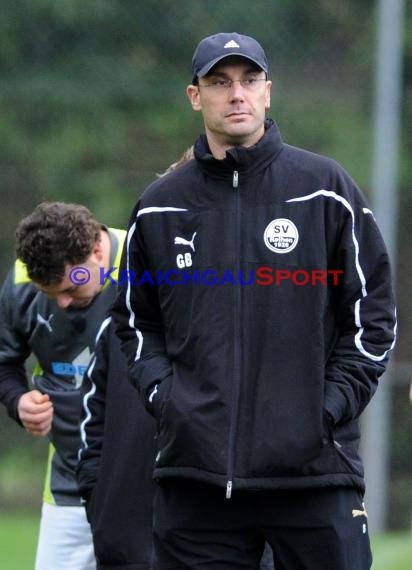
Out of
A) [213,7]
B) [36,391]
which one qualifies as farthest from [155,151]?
[36,391]

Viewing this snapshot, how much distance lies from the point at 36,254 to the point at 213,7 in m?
10.9

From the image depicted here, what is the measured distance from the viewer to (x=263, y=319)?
409 cm

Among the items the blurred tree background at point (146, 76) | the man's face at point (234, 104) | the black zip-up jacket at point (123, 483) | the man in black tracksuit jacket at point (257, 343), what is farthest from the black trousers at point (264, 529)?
the blurred tree background at point (146, 76)

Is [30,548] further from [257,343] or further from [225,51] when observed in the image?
[225,51]

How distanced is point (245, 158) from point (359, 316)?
1.99 ft

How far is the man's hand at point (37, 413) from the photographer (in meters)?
5.51

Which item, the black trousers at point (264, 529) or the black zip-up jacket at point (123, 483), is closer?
the black trousers at point (264, 529)

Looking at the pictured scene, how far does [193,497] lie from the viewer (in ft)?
13.6

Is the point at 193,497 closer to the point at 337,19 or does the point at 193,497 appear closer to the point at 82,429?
the point at 82,429

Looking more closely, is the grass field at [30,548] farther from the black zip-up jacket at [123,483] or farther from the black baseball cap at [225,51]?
the black baseball cap at [225,51]

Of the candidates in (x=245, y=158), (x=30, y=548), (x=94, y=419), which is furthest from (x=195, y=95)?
(x=30, y=548)

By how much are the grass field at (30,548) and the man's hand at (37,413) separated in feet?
9.97

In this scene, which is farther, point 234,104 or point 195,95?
point 195,95

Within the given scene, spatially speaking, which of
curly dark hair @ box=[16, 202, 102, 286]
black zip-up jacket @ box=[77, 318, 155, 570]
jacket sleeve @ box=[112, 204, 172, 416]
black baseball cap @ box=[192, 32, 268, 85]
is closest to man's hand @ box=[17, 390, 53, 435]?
curly dark hair @ box=[16, 202, 102, 286]
